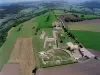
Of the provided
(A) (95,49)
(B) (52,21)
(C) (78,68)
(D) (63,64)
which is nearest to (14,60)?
(D) (63,64)

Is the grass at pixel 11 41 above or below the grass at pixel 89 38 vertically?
below

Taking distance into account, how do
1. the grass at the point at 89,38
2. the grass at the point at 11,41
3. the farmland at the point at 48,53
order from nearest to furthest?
the farmland at the point at 48,53 → the grass at the point at 11,41 → the grass at the point at 89,38

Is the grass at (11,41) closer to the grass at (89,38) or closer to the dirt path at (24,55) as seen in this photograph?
the dirt path at (24,55)

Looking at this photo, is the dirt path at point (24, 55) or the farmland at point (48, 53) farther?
the farmland at point (48, 53)

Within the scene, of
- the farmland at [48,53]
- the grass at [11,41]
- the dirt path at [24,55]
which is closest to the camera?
the dirt path at [24,55]

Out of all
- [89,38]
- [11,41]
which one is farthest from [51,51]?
[11,41]

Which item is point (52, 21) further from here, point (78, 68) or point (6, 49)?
point (78, 68)

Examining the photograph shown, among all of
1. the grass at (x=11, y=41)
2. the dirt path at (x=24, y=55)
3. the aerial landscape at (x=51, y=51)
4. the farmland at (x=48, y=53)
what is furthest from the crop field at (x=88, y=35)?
the grass at (x=11, y=41)
